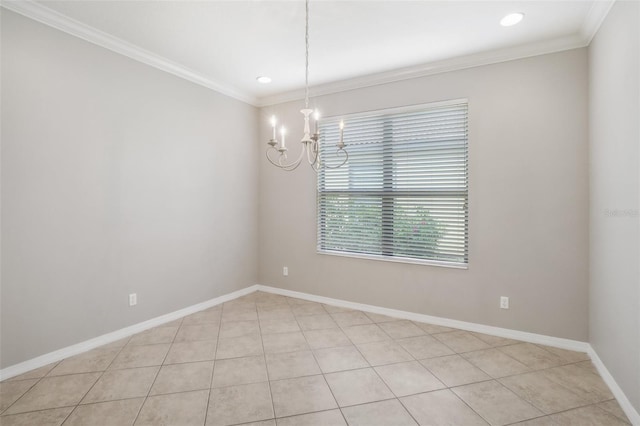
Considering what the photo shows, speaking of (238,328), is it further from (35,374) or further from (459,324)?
(459,324)

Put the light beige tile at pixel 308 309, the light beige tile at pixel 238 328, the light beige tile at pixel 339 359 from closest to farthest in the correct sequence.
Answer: the light beige tile at pixel 339 359, the light beige tile at pixel 238 328, the light beige tile at pixel 308 309

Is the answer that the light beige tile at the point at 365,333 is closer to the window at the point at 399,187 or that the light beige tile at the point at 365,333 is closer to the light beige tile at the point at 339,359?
the light beige tile at the point at 339,359

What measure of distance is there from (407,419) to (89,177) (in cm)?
303

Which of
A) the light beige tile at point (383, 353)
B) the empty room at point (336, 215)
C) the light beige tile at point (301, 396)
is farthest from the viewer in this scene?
the light beige tile at point (383, 353)

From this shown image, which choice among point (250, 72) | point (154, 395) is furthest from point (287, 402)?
point (250, 72)

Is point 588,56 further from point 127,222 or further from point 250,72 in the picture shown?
point 127,222

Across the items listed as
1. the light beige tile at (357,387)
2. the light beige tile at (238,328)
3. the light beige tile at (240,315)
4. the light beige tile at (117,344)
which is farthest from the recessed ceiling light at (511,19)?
the light beige tile at (117,344)

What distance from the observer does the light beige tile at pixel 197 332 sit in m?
2.96

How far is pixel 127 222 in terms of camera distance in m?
2.99

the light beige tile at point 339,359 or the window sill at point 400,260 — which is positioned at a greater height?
the window sill at point 400,260

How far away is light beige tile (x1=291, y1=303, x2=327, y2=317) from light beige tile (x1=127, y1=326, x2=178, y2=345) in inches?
50.6

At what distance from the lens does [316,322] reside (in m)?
3.38

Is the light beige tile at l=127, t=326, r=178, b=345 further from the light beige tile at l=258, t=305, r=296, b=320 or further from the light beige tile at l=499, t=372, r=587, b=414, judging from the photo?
the light beige tile at l=499, t=372, r=587, b=414

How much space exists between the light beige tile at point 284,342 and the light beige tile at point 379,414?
2.97ft
